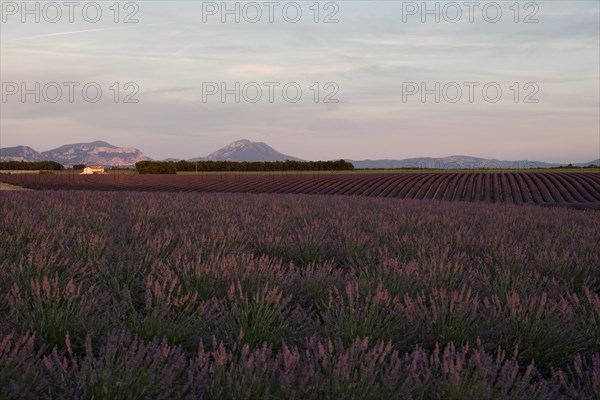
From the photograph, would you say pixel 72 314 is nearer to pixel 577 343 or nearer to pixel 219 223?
pixel 577 343

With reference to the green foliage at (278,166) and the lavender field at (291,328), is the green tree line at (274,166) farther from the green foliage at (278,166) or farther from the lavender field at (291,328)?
the lavender field at (291,328)

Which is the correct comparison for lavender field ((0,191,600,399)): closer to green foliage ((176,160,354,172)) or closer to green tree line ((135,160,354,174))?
green tree line ((135,160,354,174))

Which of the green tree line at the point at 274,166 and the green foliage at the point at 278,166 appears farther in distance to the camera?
the green foliage at the point at 278,166

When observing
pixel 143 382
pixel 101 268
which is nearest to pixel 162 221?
pixel 101 268

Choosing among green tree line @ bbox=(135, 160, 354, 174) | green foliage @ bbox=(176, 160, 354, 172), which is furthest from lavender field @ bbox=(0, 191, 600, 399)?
green foliage @ bbox=(176, 160, 354, 172)

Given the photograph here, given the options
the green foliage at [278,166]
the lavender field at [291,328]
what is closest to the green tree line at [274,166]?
the green foliage at [278,166]

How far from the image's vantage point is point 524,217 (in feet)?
29.9

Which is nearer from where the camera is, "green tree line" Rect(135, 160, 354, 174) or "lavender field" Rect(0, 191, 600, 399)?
"lavender field" Rect(0, 191, 600, 399)

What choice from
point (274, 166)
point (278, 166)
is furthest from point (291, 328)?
point (274, 166)

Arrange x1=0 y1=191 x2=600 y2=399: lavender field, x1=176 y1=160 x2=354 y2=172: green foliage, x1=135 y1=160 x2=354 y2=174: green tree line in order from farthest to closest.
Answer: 1. x1=176 y1=160 x2=354 y2=172: green foliage
2. x1=135 y1=160 x2=354 y2=174: green tree line
3. x1=0 y1=191 x2=600 y2=399: lavender field

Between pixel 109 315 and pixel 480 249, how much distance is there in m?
4.46

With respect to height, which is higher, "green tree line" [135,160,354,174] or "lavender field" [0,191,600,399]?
"green tree line" [135,160,354,174]

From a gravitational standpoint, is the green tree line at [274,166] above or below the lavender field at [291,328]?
above

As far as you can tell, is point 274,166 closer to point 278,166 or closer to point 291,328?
point 278,166
